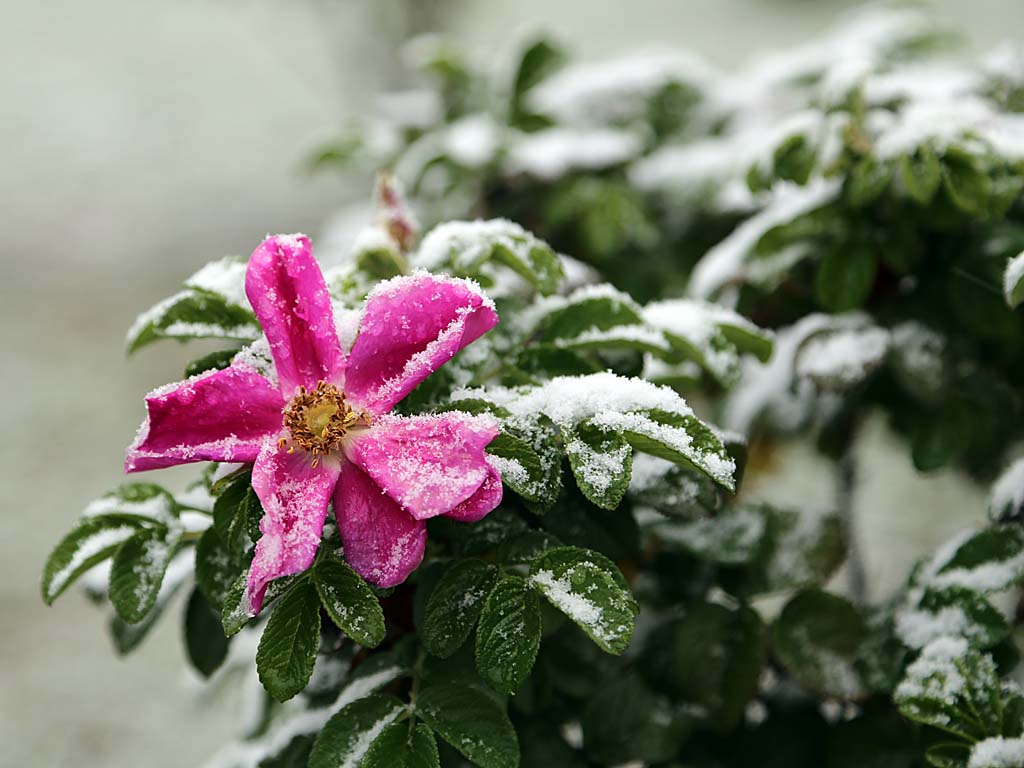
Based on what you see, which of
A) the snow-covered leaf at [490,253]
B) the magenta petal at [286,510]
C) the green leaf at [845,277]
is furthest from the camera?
the green leaf at [845,277]

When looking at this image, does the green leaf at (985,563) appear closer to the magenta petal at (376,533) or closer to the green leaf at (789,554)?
the green leaf at (789,554)

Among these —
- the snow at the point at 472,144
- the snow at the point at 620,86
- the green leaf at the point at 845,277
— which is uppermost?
the snow at the point at 620,86

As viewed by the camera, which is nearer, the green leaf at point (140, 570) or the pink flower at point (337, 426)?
the pink flower at point (337, 426)

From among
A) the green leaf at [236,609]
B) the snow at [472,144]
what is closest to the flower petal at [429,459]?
the green leaf at [236,609]

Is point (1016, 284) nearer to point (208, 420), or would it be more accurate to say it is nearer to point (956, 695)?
point (956, 695)

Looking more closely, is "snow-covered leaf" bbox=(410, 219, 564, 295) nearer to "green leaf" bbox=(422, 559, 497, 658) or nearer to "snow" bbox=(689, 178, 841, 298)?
"green leaf" bbox=(422, 559, 497, 658)

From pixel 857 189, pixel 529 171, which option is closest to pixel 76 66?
pixel 529 171

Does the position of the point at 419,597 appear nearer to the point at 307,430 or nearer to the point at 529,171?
the point at 307,430
